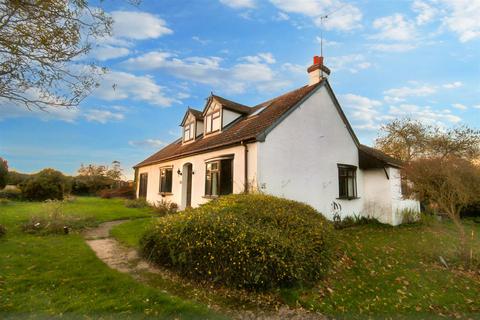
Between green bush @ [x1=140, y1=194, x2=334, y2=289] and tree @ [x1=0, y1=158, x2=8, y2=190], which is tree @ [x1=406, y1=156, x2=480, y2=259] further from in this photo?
tree @ [x1=0, y1=158, x2=8, y2=190]

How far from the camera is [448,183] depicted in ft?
25.4

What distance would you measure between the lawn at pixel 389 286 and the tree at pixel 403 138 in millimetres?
18277

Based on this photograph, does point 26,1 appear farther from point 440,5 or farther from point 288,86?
point 288,86

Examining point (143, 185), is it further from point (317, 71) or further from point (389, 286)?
point (389, 286)

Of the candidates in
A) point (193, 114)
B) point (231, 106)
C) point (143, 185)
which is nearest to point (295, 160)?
point (231, 106)

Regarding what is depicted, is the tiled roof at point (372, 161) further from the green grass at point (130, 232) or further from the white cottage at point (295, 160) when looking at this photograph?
the green grass at point (130, 232)

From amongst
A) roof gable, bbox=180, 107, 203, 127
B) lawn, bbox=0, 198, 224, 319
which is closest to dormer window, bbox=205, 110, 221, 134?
roof gable, bbox=180, 107, 203, 127

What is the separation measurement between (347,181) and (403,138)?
53.7 ft

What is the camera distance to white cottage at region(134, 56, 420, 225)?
10850 mm

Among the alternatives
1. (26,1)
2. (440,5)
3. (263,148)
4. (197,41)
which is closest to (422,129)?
(440,5)

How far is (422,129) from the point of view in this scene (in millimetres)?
25547

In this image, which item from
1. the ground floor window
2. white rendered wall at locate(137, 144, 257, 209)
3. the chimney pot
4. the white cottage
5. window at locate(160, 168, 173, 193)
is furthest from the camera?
the ground floor window

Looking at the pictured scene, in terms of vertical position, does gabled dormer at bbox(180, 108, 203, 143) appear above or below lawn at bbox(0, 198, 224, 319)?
above

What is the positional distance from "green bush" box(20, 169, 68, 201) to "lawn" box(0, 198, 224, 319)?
14456mm
